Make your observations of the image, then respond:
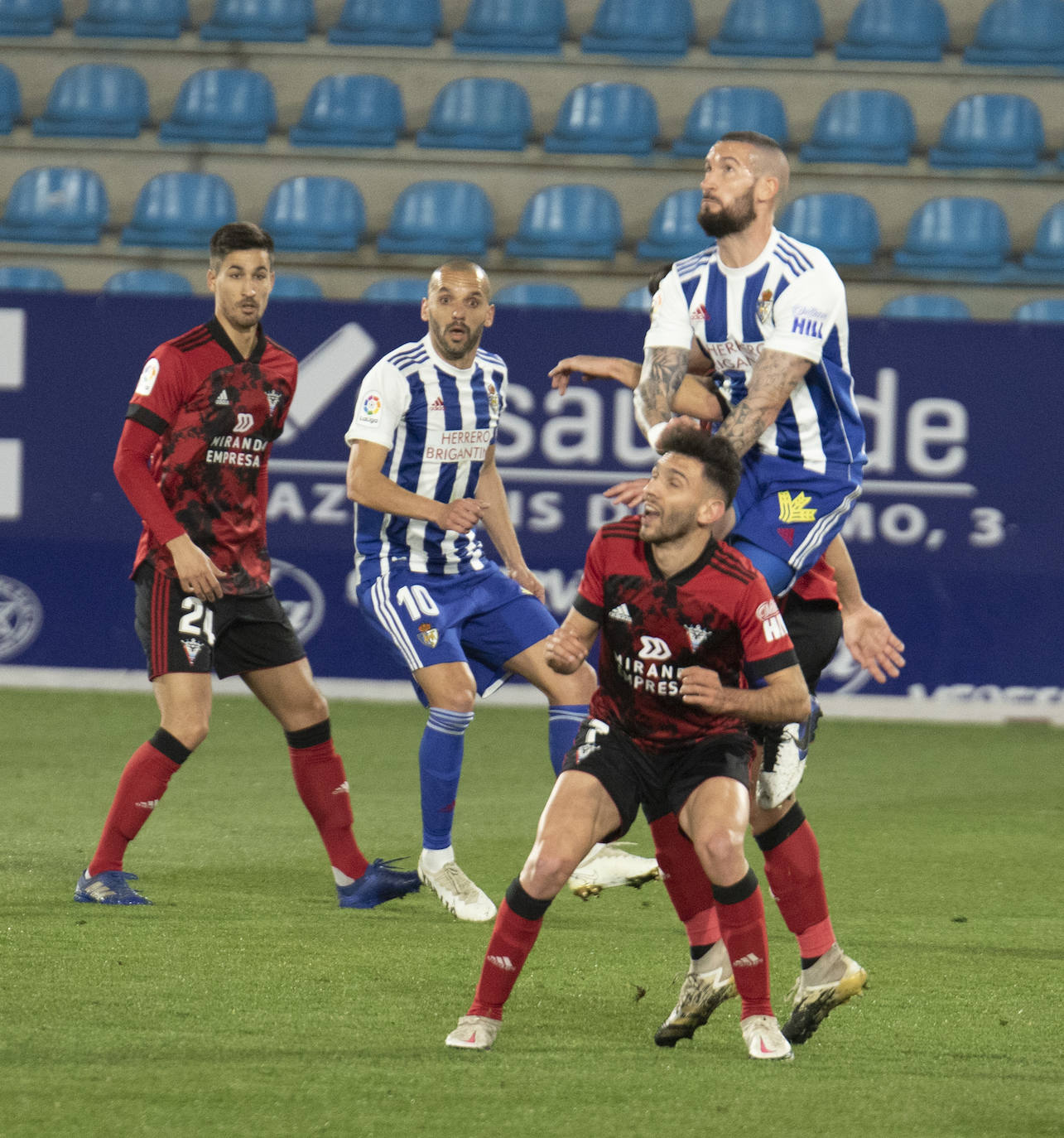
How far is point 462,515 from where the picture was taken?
18.4ft

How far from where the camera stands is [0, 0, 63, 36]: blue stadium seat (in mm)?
13703

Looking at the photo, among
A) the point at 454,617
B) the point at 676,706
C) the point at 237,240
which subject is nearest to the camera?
the point at 676,706

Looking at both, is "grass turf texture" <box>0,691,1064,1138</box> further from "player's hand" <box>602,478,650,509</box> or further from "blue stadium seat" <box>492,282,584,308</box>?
"blue stadium seat" <box>492,282,584,308</box>

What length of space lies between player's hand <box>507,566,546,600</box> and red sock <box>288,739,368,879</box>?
85 cm

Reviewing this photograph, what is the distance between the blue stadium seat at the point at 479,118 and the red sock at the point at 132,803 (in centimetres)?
813

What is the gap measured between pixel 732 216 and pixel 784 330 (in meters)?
0.31

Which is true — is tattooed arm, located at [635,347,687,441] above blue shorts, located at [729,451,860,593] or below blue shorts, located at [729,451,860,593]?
above

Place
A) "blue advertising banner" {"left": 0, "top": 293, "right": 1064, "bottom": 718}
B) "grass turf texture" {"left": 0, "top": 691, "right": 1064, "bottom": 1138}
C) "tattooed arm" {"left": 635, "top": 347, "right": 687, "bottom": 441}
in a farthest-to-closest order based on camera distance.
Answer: "blue advertising banner" {"left": 0, "top": 293, "right": 1064, "bottom": 718}
"tattooed arm" {"left": 635, "top": 347, "right": 687, "bottom": 441}
"grass turf texture" {"left": 0, "top": 691, "right": 1064, "bottom": 1138}

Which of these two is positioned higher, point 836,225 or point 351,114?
point 351,114

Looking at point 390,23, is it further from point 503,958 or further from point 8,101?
point 503,958

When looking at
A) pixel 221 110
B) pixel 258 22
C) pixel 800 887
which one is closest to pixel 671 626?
pixel 800 887

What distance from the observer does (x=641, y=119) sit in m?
12.9

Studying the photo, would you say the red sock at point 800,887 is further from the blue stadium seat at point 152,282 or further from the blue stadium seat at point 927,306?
the blue stadium seat at point 152,282

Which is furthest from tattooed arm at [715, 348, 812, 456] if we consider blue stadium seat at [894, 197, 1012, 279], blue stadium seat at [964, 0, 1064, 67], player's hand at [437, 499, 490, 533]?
blue stadium seat at [964, 0, 1064, 67]
